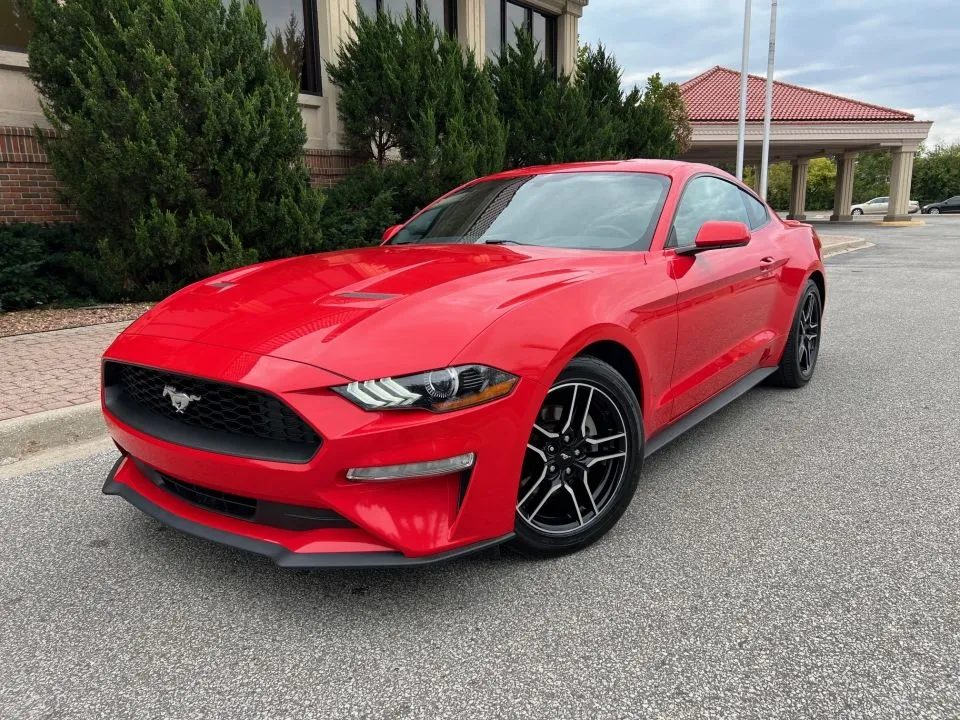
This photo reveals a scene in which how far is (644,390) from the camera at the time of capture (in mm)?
2967

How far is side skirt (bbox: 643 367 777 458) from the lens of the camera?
124 inches

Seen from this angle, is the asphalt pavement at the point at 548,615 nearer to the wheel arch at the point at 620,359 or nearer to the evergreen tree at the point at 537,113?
the wheel arch at the point at 620,359

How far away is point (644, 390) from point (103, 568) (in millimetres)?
2186

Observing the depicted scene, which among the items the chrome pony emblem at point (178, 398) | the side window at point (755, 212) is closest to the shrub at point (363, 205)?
the side window at point (755, 212)

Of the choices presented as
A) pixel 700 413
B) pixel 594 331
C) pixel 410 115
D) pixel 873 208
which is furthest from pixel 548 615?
pixel 873 208

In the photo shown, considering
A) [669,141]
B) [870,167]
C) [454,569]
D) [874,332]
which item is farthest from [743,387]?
[870,167]

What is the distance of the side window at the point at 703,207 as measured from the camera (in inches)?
140

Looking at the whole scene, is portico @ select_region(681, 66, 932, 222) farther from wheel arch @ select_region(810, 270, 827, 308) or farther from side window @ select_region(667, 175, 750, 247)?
side window @ select_region(667, 175, 750, 247)

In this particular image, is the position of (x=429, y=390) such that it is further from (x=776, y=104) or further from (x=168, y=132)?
(x=776, y=104)

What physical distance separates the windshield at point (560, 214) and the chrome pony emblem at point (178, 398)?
168 cm

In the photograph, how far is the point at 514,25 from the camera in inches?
654

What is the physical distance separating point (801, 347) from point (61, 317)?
669 centimetres

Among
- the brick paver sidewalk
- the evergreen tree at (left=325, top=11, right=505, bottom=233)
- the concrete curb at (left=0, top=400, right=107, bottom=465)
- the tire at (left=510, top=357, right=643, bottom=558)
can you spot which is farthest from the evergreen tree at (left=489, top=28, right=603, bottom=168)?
the tire at (left=510, top=357, right=643, bottom=558)

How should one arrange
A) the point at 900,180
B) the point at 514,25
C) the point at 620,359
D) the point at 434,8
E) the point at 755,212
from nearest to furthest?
the point at 620,359 → the point at 755,212 → the point at 434,8 → the point at 514,25 → the point at 900,180
